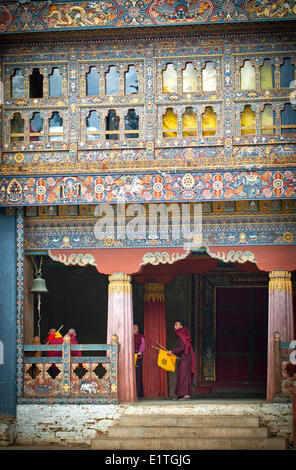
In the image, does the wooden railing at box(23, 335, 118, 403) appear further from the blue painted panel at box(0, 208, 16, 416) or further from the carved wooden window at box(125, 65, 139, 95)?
the carved wooden window at box(125, 65, 139, 95)

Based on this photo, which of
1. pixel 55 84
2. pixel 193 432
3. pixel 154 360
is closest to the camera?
pixel 193 432

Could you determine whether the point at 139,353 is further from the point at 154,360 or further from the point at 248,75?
the point at 248,75

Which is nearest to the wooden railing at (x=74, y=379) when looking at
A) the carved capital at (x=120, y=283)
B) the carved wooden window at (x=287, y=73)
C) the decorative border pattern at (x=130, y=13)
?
the carved capital at (x=120, y=283)

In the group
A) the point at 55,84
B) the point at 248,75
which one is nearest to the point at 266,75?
the point at 248,75

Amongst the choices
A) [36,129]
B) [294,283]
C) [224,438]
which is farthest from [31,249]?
[294,283]

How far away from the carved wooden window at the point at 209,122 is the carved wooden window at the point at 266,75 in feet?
3.02

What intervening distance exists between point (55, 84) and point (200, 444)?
6.24 m

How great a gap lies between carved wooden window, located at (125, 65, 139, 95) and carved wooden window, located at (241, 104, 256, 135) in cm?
182

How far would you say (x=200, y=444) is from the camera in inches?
494

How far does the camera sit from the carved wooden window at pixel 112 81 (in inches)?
555

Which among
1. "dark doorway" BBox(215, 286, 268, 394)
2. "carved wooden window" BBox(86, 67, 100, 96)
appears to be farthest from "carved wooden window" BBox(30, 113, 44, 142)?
"dark doorway" BBox(215, 286, 268, 394)

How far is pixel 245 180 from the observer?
13469 mm
